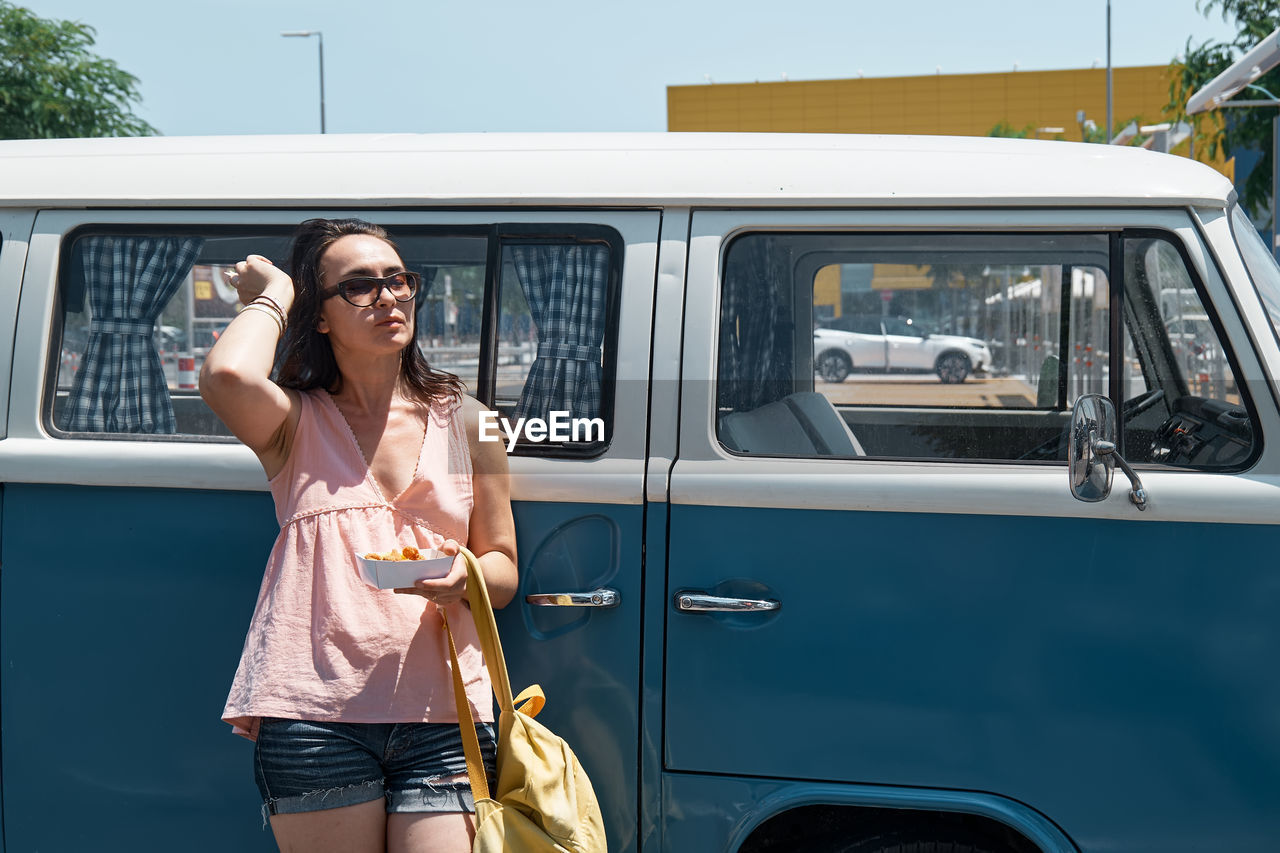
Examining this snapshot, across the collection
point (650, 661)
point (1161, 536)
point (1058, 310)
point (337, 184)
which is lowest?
point (650, 661)

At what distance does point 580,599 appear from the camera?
2.56m

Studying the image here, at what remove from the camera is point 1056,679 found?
2445mm

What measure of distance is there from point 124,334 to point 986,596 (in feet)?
7.33

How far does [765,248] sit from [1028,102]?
134 ft

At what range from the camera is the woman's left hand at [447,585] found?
7.18ft

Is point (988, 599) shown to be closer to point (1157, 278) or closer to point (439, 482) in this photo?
point (1157, 278)

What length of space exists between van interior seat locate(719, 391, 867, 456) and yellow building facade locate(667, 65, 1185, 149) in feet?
124

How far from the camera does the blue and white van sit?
2.43 metres

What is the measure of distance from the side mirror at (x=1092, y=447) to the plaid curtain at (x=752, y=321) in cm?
77

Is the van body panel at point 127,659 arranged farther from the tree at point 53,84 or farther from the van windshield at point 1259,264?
the tree at point 53,84

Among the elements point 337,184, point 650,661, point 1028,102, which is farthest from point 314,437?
point 1028,102

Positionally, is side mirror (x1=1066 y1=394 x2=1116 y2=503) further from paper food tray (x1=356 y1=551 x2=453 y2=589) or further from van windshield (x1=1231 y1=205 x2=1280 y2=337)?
paper food tray (x1=356 y1=551 x2=453 y2=589)

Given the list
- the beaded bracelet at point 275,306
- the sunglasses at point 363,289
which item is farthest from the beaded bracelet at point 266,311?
the sunglasses at point 363,289

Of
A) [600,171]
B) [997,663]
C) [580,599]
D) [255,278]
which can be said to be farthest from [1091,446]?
[255,278]
